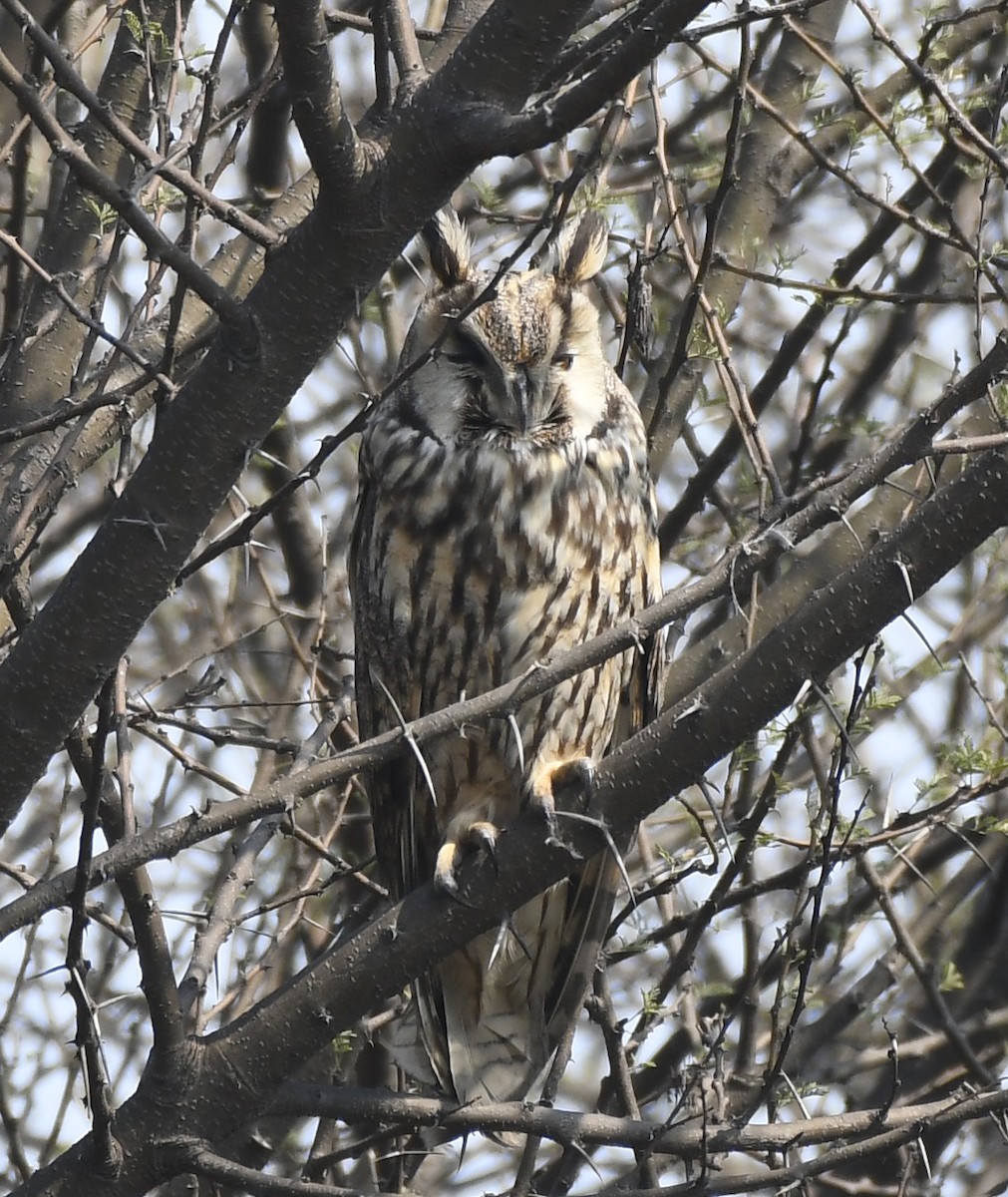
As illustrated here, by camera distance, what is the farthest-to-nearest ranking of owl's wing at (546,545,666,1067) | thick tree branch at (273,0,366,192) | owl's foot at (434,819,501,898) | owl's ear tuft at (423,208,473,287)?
1. owl's ear tuft at (423,208,473,287)
2. owl's wing at (546,545,666,1067)
3. owl's foot at (434,819,501,898)
4. thick tree branch at (273,0,366,192)

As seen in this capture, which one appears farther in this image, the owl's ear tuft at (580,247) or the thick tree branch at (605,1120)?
the owl's ear tuft at (580,247)

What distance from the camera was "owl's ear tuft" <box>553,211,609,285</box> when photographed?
3611 mm

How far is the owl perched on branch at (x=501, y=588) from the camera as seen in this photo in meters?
3.40

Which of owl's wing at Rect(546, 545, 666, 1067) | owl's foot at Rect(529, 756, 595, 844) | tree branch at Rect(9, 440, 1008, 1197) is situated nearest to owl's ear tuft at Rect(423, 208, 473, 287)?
owl's wing at Rect(546, 545, 666, 1067)

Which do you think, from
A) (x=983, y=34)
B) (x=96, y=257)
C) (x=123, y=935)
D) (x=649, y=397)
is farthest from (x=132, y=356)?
(x=983, y=34)

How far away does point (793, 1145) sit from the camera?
2.51 meters

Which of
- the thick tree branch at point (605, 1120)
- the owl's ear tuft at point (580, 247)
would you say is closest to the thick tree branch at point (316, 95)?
the thick tree branch at point (605, 1120)

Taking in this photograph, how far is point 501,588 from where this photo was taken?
3.39 m

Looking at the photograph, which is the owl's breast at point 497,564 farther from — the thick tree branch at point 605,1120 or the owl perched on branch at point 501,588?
the thick tree branch at point 605,1120

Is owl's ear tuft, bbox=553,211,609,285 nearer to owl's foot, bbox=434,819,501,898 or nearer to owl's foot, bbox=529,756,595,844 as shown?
owl's foot, bbox=529,756,595,844

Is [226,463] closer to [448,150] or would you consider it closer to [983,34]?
[448,150]

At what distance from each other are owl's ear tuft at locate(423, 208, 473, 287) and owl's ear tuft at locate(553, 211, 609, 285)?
204 mm

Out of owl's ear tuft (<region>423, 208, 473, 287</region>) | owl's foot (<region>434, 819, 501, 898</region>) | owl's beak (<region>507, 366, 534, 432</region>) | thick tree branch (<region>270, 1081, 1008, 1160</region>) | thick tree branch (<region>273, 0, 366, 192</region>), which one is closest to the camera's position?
thick tree branch (<region>273, 0, 366, 192</region>)

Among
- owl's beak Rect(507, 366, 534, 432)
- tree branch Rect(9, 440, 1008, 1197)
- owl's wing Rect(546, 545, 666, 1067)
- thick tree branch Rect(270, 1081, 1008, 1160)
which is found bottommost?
thick tree branch Rect(270, 1081, 1008, 1160)
